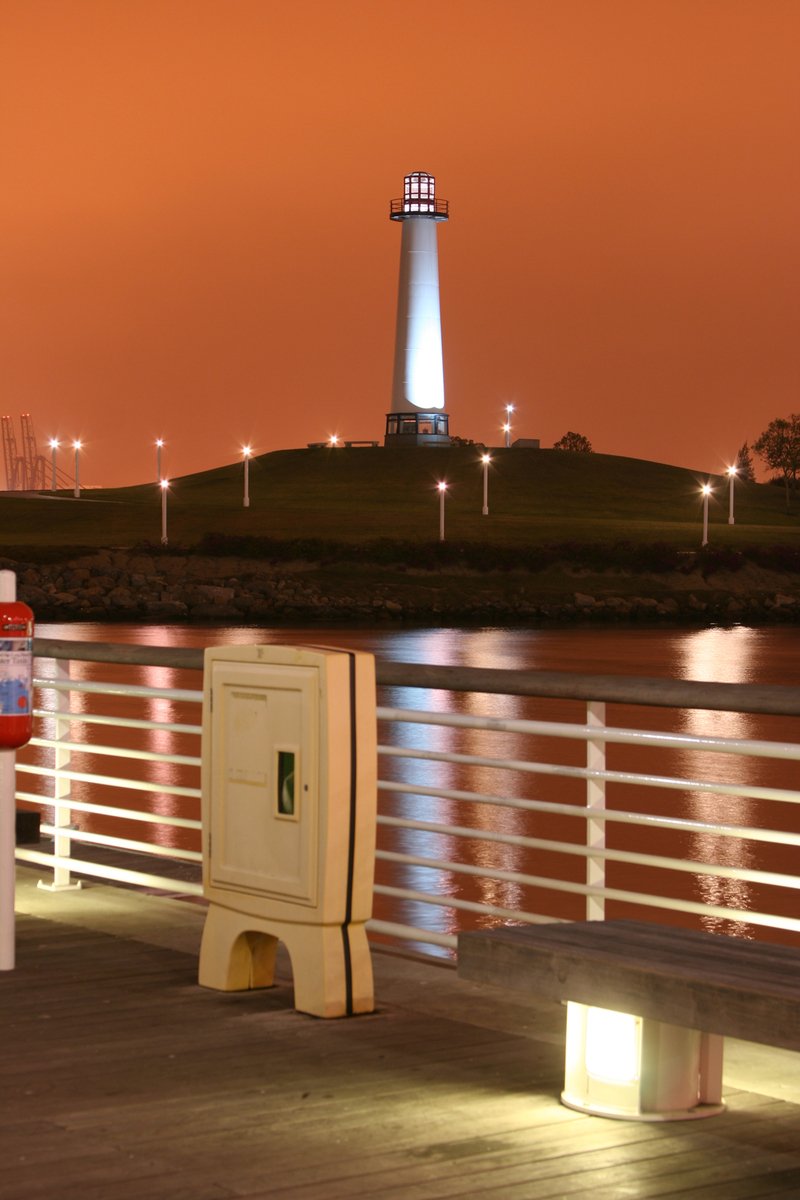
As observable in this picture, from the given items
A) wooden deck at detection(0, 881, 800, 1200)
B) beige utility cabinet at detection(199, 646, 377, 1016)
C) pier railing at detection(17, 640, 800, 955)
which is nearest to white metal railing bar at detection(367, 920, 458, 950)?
pier railing at detection(17, 640, 800, 955)

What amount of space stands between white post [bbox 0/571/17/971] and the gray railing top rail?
860mm

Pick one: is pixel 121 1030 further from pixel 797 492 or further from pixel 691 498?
pixel 797 492

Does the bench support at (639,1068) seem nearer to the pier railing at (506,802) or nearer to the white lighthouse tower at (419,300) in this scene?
the pier railing at (506,802)

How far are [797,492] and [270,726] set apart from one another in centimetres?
15665

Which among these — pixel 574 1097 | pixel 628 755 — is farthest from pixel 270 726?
pixel 628 755

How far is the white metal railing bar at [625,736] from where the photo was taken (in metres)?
5.17

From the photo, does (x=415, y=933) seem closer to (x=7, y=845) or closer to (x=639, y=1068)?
(x=7, y=845)

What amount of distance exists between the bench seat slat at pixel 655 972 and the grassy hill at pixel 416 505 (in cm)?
8544

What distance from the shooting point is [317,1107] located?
4.68m

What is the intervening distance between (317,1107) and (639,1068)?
84 cm

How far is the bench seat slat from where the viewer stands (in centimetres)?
379

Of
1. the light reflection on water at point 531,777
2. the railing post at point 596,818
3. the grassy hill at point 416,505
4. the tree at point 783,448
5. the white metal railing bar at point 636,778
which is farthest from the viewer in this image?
the tree at point 783,448

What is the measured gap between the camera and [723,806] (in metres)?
19.8

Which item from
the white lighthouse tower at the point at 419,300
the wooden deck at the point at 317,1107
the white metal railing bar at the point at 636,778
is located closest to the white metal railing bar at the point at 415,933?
the wooden deck at the point at 317,1107
